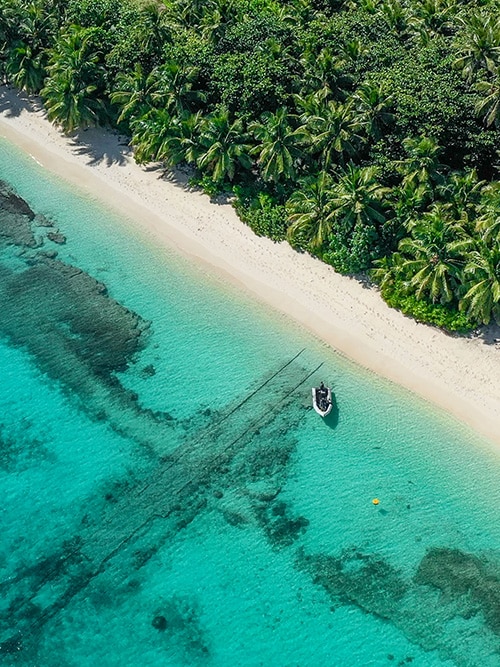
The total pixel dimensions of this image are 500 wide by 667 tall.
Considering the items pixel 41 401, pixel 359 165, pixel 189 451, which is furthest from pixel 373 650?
pixel 359 165

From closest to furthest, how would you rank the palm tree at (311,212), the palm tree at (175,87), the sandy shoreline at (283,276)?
the sandy shoreline at (283,276), the palm tree at (311,212), the palm tree at (175,87)

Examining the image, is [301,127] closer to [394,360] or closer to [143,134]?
[143,134]

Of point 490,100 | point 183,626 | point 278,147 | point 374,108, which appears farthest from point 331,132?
point 183,626

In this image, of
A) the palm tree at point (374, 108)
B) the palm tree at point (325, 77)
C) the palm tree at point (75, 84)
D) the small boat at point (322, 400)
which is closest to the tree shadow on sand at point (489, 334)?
the small boat at point (322, 400)

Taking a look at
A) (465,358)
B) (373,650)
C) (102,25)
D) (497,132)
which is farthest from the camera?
(102,25)

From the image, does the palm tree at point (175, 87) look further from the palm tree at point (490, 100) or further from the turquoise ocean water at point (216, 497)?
the palm tree at point (490, 100)

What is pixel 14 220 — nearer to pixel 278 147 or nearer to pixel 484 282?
pixel 278 147
